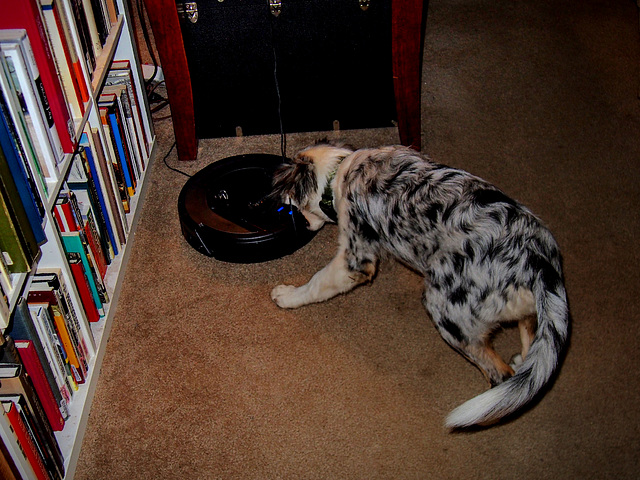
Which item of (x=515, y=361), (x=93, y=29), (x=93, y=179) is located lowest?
(x=515, y=361)

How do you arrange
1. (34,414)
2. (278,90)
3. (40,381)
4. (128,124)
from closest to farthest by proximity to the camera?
(34,414), (40,381), (128,124), (278,90)

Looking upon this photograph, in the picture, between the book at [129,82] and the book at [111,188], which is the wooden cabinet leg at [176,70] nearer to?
the book at [129,82]

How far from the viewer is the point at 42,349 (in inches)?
62.7

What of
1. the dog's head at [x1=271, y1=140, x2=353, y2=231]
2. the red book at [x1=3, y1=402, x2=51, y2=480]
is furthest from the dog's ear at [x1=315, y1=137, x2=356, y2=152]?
the red book at [x1=3, y1=402, x2=51, y2=480]

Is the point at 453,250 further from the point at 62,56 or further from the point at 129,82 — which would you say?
the point at 129,82

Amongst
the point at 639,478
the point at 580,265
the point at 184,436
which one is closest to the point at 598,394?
the point at 639,478

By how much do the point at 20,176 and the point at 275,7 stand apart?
4.24 ft

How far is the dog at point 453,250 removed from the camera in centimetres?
148

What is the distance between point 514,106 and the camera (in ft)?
9.79

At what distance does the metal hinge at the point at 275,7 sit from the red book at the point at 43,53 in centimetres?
96

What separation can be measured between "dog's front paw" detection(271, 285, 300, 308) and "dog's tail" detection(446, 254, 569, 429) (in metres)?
0.81

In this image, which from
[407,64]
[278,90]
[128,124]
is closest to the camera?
[128,124]

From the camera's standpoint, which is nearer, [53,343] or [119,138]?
[53,343]

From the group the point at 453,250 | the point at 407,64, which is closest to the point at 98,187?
the point at 453,250
